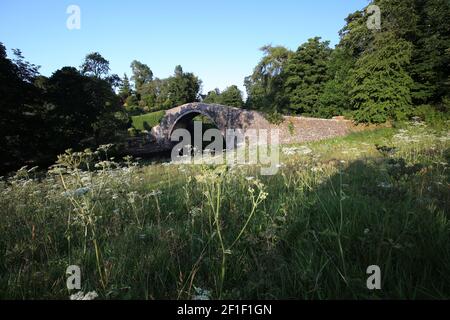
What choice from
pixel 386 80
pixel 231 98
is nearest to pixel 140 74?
pixel 231 98

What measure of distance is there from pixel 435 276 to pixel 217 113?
107 ft

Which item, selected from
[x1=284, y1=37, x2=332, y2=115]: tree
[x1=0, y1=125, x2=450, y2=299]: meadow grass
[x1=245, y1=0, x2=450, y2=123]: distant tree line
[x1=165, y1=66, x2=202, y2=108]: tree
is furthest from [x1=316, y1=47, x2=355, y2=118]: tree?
[x1=165, y1=66, x2=202, y2=108]: tree

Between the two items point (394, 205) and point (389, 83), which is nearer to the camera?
point (394, 205)

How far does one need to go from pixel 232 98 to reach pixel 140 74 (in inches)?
1412

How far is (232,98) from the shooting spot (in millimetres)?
63281

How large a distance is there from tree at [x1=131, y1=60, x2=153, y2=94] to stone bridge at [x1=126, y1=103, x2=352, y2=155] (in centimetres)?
4030

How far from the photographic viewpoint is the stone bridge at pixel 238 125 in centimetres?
2317

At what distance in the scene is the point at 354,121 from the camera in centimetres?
2198

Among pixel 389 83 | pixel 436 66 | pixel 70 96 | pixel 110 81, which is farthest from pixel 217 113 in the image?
pixel 436 66

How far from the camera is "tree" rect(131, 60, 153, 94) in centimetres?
7756

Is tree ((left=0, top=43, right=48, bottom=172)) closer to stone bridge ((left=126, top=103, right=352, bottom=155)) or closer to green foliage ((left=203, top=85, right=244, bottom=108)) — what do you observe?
stone bridge ((left=126, top=103, right=352, bottom=155))

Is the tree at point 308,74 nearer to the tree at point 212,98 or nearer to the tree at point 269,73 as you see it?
the tree at point 269,73
